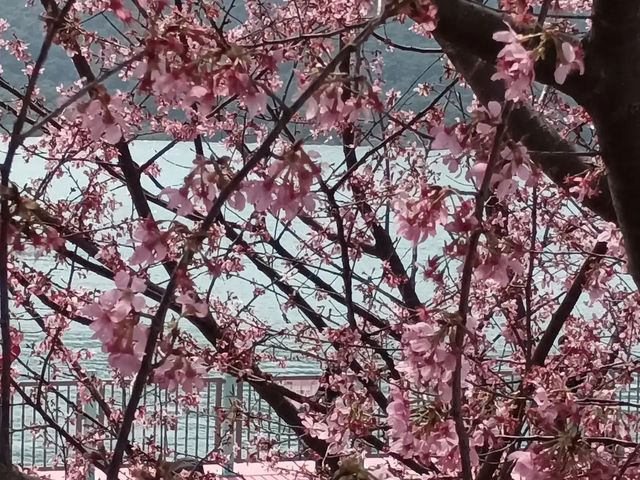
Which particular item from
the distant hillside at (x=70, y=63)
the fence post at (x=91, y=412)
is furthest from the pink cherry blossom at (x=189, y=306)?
the fence post at (x=91, y=412)

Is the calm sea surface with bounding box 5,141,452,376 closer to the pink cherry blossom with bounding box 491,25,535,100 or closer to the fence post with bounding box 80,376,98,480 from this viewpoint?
the fence post with bounding box 80,376,98,480

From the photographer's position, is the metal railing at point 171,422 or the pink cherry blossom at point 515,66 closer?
the pink cherry blossom at point 515,66

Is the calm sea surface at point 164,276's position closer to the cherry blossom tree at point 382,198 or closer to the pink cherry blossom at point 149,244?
the cherry blossom tree at point 382,198

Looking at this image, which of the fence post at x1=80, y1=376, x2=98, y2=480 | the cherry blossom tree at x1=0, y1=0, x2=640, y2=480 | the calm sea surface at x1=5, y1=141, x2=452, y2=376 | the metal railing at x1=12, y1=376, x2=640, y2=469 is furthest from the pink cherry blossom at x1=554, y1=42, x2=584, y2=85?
the fence post at x1=80, y1=376, x2=98, y2=480

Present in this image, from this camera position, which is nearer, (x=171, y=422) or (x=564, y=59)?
(x=564, y=59)

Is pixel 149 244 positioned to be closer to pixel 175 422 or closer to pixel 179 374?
pixel 179 374

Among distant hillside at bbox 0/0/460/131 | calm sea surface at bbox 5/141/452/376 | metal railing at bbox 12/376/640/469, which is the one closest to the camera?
distant hillside at bbox 0/0/460/131

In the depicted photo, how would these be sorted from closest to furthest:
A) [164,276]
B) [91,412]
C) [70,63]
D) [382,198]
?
[382,198] < [70,63] < [164,276] < [91,412]

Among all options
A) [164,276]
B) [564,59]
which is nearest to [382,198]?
[164,276]

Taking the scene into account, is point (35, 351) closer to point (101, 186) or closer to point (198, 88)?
point (101, 186)

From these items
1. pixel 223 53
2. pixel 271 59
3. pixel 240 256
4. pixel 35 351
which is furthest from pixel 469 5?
pixel 35 351

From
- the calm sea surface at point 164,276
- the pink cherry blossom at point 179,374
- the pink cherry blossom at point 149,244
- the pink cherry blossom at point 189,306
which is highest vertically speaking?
the calm sea surface at point 164,276

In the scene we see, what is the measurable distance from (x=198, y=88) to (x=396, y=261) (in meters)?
2.65

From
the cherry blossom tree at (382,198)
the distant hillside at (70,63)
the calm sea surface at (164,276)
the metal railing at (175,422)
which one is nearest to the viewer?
the cherry blossom tree at (382,198)
